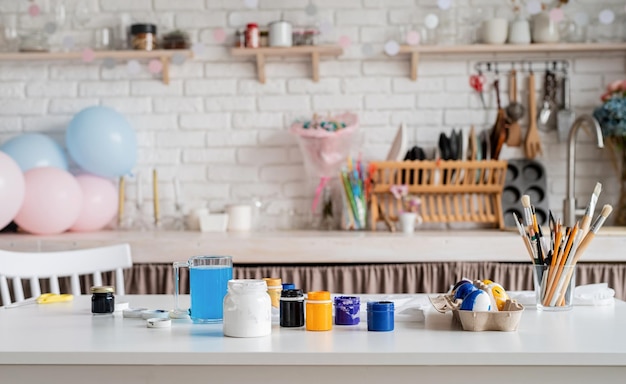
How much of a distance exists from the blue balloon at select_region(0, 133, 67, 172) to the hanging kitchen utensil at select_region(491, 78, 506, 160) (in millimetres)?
2127

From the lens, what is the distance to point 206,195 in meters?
4.13

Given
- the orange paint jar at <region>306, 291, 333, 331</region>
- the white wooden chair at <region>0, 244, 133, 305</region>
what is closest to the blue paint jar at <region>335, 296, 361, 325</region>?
the orange paint jar at <region>306, 291, 333, 331</region>

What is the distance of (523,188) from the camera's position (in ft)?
13.1

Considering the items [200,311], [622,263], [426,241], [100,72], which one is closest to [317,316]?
[200,311]

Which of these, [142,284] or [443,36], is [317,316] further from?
[443,36]

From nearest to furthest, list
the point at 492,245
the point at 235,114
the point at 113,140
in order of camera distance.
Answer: the point at 492,245 < the point at 113,140 < the point at 235,114

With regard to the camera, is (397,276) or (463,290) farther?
(397,276)

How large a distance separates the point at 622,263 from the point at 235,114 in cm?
198

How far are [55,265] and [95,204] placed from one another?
1.22m

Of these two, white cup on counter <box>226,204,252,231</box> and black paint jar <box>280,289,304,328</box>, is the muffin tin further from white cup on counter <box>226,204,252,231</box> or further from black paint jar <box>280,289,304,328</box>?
black paint jar <box>280,289,304,328</box>

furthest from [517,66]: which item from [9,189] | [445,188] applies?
[9,189]

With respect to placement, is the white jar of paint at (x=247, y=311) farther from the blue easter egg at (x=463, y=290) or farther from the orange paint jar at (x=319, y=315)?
the blue easter egg at (x=463, y=290)

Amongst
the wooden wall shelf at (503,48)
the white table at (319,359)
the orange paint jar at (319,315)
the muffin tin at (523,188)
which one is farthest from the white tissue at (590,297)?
the wooden wall shelf at (503,48)

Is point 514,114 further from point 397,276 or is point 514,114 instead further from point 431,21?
point 397,276
